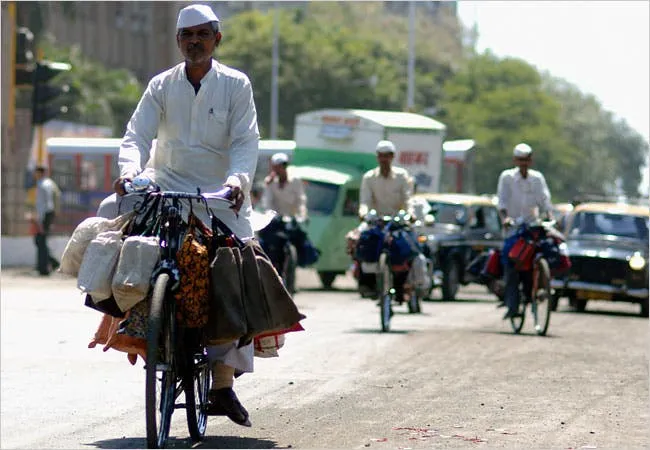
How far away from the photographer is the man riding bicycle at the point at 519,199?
18.1 metres

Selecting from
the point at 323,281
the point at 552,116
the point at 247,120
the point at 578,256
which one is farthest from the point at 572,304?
the point at 552,116

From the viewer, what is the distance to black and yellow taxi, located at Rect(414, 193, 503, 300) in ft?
89.1

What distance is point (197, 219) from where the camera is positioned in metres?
8.45

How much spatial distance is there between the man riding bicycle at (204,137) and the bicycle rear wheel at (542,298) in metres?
9.50

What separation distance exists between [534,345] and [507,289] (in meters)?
2.10

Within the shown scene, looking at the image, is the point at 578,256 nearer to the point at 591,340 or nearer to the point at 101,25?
the point at 591,340

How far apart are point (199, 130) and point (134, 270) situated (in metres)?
0.93

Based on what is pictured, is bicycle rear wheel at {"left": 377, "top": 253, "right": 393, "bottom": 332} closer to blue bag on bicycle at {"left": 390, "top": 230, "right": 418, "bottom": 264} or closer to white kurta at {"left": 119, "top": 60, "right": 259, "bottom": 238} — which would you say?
blue bag on bicycle at {"left": 390, "top": 230, "right": 418, "bottom": 264}

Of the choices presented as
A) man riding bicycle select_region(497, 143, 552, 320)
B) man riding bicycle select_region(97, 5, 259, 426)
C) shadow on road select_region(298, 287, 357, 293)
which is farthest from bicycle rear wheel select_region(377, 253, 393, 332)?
shadow on road select_region(298, 287, 357, 293)

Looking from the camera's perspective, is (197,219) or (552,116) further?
(552,116)

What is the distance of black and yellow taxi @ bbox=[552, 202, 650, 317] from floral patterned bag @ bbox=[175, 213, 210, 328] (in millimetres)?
16389

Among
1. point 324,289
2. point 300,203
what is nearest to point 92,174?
point 324,289

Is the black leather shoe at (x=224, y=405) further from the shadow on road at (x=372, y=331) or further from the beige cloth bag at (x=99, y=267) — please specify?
the shadow on road at (x=372, y=331)

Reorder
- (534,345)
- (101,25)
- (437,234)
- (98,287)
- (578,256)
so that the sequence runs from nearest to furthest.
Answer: (98,287) < (534,345) < (578,256) < (437,234) < (101,25)
